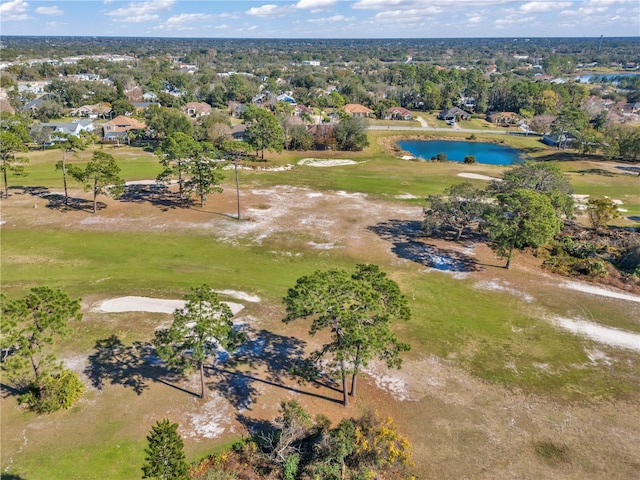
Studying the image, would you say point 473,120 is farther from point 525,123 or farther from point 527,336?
point 527,336

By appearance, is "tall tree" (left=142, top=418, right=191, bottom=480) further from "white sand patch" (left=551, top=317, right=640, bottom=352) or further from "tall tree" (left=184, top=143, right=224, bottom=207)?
"tall tree" (left=184, top=143, right=224, bottom=207)

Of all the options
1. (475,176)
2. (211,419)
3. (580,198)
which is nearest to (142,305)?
(211,419)

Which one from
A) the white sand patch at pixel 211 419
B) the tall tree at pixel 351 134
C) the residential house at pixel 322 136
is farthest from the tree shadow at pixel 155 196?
the tall tree at pixel 351 134

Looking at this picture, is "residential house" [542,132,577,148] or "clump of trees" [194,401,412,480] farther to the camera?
"residential house" [542,132,577,148]

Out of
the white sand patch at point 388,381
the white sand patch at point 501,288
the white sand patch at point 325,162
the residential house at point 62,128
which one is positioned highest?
the residential house at point 62,128

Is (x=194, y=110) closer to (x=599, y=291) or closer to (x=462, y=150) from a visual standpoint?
(x=462, y=150)

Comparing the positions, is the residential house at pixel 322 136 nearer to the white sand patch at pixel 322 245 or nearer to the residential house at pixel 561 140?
the white sand patch at pixel 322 245

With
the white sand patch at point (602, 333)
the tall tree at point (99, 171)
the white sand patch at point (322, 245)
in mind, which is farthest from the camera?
the tall tree at point (99, 171)

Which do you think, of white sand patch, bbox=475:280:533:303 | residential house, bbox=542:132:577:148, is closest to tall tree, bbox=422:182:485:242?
white sand patch, bbox=475:280:533:303
